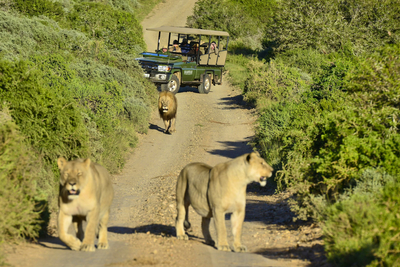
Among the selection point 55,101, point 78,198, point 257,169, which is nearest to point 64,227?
point 78,198

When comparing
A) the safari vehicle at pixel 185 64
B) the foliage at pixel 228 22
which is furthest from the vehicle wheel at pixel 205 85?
the foliage at pixel 228 22

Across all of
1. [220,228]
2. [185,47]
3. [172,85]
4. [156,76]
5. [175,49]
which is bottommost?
[172,85]

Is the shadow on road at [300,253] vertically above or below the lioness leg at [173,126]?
above

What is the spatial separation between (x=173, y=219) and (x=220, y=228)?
3.10 m

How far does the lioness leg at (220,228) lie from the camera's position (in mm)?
7230

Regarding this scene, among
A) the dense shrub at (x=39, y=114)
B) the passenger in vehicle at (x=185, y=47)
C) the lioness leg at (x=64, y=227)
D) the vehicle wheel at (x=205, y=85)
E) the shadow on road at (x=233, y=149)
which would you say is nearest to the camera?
the lioness leg at (x=64, y=227)

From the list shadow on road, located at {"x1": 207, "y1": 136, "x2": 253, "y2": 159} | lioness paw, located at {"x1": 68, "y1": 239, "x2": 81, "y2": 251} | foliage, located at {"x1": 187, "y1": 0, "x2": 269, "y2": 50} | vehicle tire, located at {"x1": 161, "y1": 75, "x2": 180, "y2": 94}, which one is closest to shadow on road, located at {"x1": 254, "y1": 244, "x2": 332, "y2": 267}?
lioness paw, located at {"x1": 68, "y1": 239, "x2": 81, "y2": 251}

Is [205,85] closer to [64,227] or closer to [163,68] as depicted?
[163,68]

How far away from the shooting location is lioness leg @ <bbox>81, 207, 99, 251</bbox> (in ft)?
21.7

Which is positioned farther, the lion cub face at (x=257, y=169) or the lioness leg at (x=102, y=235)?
the lioness leg at (x=102, y=235)

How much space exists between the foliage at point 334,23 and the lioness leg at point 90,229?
21.8 m

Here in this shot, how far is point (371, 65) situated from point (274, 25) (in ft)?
70.0

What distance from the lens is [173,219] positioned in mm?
10258

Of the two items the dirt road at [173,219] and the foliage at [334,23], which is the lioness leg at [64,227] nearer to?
the dirt road at [173,219]
